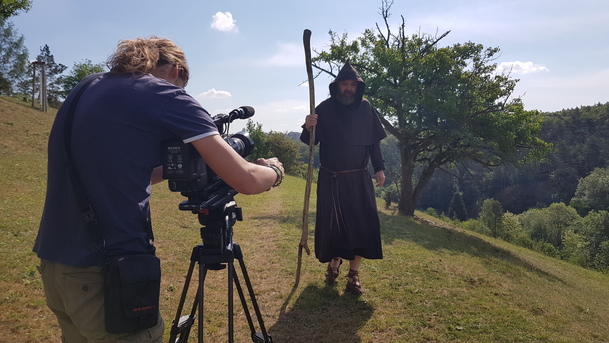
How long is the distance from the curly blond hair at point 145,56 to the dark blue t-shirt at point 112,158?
0.25ft

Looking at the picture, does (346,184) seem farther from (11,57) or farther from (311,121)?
(11,57)

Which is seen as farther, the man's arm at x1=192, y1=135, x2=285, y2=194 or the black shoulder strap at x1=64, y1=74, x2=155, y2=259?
the man's arm at x1=192, y1=135, x2=285, y2=194

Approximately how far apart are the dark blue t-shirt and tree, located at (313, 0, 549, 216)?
18899mm

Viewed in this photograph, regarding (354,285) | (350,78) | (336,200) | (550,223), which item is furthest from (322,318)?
(550,223)

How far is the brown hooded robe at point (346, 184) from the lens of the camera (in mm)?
4918

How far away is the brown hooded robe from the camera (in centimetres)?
492

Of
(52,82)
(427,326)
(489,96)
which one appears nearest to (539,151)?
(489,96)

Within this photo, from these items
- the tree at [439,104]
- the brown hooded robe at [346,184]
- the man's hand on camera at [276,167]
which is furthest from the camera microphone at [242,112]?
the tree at [439,104]

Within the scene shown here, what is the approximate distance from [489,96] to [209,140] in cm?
2354

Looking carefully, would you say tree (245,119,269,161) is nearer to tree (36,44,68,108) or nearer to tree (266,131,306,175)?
tree (266,131,306,175)

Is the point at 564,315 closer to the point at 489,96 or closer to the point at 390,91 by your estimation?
the point at 390,91

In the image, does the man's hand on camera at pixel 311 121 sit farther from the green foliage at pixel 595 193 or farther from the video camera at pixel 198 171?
the green foliage at pixel 595 193

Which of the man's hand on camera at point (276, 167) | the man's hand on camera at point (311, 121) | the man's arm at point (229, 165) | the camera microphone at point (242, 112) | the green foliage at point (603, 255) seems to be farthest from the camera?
the green foliage at point (603, 255)

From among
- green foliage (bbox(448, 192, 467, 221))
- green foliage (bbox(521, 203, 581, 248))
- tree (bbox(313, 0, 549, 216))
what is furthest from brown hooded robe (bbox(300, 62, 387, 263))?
green foliage (bbox(448, 192, 467, 221))
